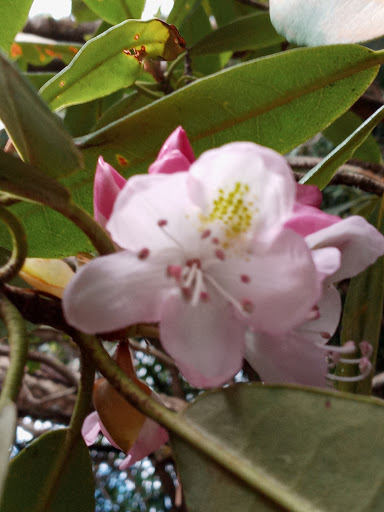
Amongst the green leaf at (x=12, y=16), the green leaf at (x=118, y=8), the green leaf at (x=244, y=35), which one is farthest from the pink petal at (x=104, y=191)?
the green leaf at (x=244, y=35)

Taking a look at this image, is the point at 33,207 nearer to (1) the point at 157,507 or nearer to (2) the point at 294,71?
(2) the point at 294,71

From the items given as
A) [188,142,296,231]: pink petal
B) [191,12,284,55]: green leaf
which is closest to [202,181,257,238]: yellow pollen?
[188,142,296,231]: pink petal

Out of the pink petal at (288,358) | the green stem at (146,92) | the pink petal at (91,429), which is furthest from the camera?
the green stem at (146,92)

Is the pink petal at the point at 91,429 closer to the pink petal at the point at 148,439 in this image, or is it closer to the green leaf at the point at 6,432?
the pink petal at the point at 148,439

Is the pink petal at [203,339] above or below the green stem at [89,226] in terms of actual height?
below

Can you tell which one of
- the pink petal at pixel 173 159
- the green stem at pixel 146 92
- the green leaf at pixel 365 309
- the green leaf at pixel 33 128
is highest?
the green leaf at pixel 33 128

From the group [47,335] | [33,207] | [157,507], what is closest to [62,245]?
[33,207]

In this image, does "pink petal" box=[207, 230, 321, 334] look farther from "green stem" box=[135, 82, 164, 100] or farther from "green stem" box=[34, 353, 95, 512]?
"green stem" box=[135, 82, 164, 100]
